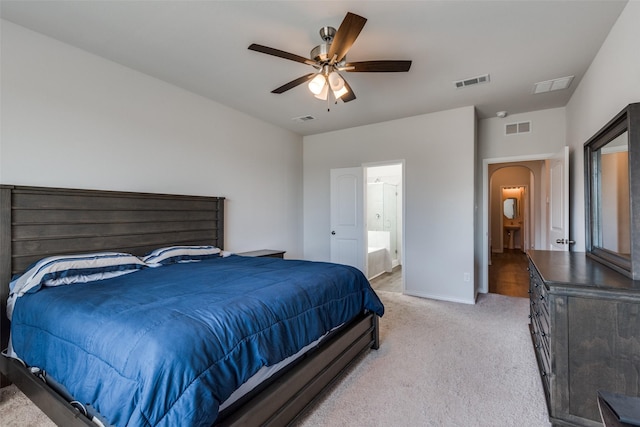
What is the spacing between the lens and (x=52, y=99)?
2479mm

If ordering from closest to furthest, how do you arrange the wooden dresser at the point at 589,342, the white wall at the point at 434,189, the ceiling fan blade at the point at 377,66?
the wooden dresser at the point at 589,342 → the ceiling fan blade at the point at 377,66 → the white wall at the point at 434,189

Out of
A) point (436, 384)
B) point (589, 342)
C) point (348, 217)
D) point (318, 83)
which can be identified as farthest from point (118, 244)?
point (589, 342)

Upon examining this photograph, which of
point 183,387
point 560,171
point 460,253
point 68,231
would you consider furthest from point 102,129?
point 560,171

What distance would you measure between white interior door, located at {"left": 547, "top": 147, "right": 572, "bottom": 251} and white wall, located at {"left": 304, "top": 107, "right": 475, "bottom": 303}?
3.01 ft

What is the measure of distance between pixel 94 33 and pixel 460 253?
458 cm

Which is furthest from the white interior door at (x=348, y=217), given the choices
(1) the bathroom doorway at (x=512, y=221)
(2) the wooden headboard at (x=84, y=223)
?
(2) the wooden headboard at (x=84, y=223)

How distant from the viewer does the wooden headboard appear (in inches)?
85.9

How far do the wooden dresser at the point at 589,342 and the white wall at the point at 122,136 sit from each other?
3.53 m

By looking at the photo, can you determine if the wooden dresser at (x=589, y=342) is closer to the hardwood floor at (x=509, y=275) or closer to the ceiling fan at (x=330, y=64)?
the ceiling fan at (x=330, y=64)

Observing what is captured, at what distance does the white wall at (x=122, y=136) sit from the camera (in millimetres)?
2322

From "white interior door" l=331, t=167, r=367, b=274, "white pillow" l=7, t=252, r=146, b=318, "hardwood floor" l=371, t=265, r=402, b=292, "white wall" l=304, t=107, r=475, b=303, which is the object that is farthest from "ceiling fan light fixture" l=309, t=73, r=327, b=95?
"hardwood floor" l=371, t=265, r=402, b=292

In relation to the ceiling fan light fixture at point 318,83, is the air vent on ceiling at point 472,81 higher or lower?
higher

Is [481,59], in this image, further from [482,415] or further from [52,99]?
[52,99]

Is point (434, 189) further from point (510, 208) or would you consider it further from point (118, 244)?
point (510, 208)
